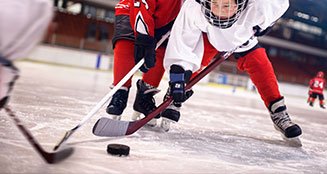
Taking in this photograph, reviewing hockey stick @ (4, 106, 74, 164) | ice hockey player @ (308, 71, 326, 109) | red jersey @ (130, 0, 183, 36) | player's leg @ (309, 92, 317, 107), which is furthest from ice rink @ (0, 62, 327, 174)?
ice hockey player @ (308, 71, 326, 109)

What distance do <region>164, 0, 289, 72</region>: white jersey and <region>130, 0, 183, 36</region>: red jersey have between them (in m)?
0.10

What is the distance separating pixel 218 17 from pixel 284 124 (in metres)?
0.56

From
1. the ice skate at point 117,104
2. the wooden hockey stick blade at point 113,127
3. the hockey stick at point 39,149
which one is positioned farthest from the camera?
the ice skate at point 117,104

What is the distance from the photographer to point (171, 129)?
147cm

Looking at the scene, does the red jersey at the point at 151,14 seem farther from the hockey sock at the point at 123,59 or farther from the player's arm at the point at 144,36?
the hockey sock at the point at 123,59

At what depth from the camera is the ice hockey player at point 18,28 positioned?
0.59m

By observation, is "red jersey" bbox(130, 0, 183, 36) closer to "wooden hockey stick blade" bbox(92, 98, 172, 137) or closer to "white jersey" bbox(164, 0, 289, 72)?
"white jersey" bbox(164, 0, 289, 72)

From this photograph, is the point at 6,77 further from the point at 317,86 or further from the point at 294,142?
the point at 317,86

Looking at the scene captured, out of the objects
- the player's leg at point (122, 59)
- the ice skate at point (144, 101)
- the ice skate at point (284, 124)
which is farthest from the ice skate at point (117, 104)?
the ice skate at point (284, 124)

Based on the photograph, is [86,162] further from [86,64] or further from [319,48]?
[319,48]

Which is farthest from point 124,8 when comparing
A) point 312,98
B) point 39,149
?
point 312,98

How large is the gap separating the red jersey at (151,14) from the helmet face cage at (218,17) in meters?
0.21

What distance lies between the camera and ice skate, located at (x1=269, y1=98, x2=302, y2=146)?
1440 mm

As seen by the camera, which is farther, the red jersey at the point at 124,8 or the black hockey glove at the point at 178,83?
the red jersey at the point at 124,8
